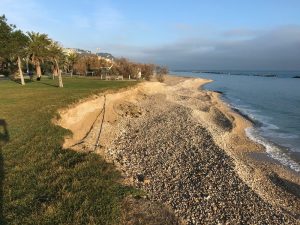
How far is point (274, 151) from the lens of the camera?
21.6 metres

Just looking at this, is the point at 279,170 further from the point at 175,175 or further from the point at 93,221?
the point at 93,221

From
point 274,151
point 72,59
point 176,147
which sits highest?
point 72,59

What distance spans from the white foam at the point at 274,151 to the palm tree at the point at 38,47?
47.7m

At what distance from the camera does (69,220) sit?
8.12 meters

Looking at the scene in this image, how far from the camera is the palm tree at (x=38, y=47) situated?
204 feet

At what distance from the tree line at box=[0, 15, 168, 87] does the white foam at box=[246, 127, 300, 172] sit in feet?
90.3

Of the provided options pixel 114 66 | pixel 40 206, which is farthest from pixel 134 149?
pixel 114 66

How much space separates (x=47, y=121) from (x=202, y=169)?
1059cm

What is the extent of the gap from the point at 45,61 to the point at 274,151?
6789cm

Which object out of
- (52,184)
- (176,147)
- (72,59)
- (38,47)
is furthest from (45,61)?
(52,184)

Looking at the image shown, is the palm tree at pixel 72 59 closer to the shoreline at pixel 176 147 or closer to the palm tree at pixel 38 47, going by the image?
the palm tree at pixel 38 47

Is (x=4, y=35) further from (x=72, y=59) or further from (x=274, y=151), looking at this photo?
(x=72, y=59)

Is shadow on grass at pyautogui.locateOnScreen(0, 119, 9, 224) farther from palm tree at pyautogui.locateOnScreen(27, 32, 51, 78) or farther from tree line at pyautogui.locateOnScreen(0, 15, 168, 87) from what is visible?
palm tree at pyautogui.locateOnScreen(27, 32, 51, 78)

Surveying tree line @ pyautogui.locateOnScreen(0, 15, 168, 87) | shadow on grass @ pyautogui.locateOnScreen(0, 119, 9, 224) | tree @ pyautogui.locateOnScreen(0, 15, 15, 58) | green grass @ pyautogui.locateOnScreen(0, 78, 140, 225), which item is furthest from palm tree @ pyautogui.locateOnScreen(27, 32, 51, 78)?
green grass @ pyautogui.locateOnScreen(0, 78, 140, 225)
